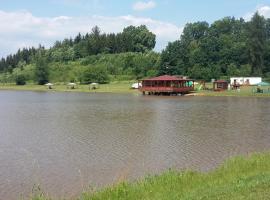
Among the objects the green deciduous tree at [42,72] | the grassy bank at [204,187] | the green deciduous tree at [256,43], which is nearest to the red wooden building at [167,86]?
the green deciduous tree at [256,43]

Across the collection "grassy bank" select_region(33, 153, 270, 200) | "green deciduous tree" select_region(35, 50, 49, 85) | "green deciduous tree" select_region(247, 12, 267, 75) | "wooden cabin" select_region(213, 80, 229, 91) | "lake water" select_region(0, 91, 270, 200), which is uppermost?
"green deciduous tree" select_region(247, 12, 267, 75)

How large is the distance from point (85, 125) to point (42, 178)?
19.6m

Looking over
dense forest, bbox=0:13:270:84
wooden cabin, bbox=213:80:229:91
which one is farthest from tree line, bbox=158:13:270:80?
wooden cabin, bbox=213:80:229:91

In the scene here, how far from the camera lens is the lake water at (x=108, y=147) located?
18.4m

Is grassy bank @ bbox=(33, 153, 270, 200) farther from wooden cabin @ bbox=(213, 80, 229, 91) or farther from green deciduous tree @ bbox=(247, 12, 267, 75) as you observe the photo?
green deciduous tree @ bbox=(247, 12, 267, 75)

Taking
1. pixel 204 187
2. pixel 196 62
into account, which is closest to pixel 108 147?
pixel 204 187

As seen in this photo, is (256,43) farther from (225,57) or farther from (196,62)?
(196,62)

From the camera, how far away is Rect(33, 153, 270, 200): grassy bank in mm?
11359

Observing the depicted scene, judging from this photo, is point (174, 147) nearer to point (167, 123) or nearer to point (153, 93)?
point (167, 123)

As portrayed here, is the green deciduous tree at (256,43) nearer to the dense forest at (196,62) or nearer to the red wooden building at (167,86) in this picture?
the dense forest at (196,62)

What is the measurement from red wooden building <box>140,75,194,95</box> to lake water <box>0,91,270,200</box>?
4641 centimetres

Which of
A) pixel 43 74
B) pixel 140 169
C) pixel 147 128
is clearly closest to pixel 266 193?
pixel 140 169

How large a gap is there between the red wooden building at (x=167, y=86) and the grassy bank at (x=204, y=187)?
243 feet

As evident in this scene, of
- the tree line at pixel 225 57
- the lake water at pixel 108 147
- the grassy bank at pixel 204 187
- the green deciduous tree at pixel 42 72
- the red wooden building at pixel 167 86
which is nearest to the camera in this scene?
the grassy bank at pixel 204 187
